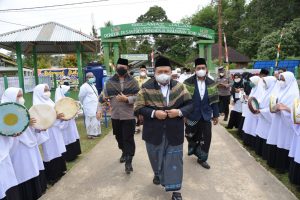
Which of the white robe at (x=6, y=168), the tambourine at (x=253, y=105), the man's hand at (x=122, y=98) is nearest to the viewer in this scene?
the white robe at (x=6, y=168)

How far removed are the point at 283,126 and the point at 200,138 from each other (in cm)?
150

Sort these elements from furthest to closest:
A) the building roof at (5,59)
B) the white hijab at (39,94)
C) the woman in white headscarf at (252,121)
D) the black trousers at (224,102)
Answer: the building roof at (5,59) < the black trousers at (224,102) < the woman in white headscarf at (252,121) < the white hijab at (39,94)

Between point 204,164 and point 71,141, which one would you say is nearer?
point 204,164

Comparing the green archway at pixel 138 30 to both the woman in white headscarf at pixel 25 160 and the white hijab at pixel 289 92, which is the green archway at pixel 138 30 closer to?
the white hijab at pixel 289 92

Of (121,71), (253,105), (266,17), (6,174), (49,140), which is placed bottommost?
(6,174)

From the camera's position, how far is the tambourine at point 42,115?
14.0 ft

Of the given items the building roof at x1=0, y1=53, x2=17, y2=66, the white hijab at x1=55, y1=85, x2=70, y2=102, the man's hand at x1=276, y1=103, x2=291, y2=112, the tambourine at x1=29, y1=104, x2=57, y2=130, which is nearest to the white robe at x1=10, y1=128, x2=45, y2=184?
the tambourine at x1=29, y1=104, x2=57, y2=130

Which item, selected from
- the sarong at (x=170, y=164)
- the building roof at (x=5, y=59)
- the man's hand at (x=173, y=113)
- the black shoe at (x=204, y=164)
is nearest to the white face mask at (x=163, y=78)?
the man's hand at (x=173, y=113)

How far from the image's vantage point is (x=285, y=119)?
4.73 meters

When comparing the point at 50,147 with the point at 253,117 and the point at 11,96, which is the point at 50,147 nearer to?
the point at 11,96

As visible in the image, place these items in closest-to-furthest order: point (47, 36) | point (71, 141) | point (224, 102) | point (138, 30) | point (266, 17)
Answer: point (71, 141), point (224, 102), point (47, 36), point (138, 30), point (266, 17)

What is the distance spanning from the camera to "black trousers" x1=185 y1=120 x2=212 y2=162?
545 centimetres

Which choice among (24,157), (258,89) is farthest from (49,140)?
(258,89)

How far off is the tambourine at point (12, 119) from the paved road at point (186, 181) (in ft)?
4.38
